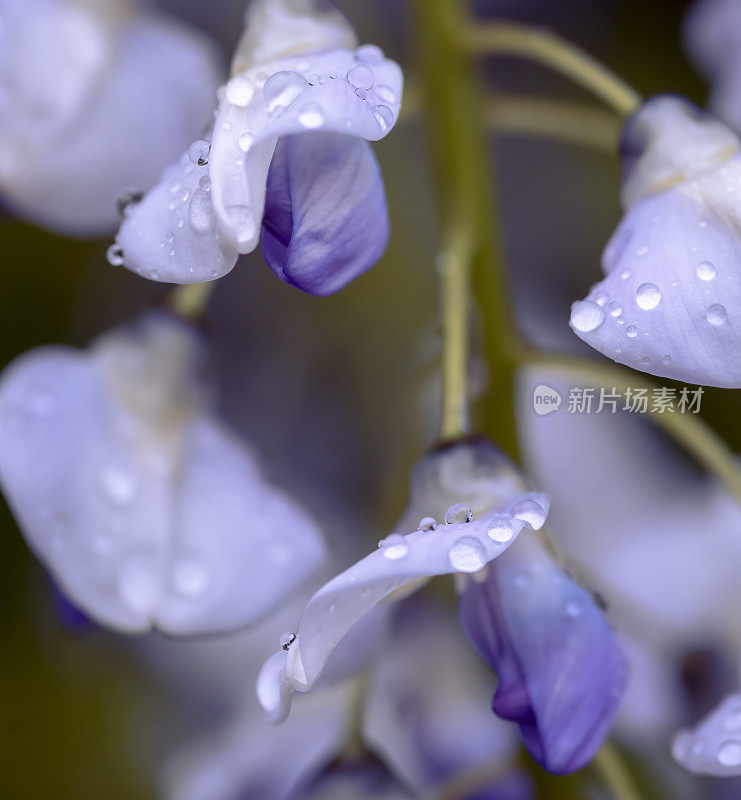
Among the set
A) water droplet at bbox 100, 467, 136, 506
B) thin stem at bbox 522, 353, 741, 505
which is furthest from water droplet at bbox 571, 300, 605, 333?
water droplet at bbox 100, 467, 136, 506

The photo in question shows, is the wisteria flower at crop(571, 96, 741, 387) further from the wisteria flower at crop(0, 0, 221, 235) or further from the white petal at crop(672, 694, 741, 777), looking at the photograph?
the wisteria flower at crop(0, 0, 221, 235)

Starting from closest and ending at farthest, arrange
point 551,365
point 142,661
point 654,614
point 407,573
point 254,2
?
point 407,573
point 254,2
point 551,365
point 654,614
point 142,661

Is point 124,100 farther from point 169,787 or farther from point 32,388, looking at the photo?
point 169,787

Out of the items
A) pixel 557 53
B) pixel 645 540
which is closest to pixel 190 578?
pixel 557 53

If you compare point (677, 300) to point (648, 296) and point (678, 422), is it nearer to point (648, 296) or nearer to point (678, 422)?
point (648, 296)

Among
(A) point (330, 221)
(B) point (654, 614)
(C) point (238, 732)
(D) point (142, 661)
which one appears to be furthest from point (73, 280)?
(A) point (330, 221)

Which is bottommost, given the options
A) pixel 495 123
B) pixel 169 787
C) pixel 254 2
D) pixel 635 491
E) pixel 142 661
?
pixel 142 661
